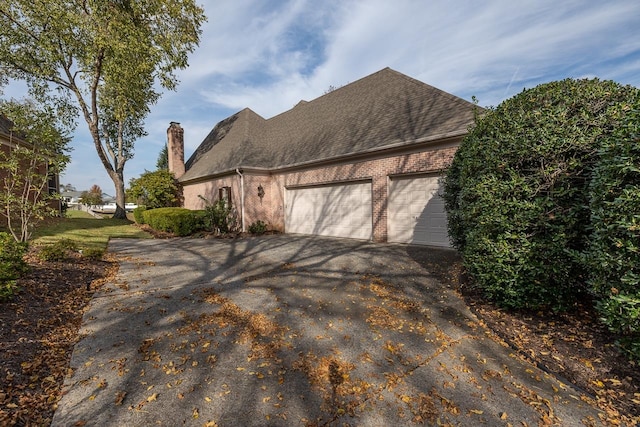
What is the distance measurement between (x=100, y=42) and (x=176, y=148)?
21.5 ft

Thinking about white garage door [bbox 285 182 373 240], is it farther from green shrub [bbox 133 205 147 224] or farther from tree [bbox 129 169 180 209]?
green shrub [bbox 133 205 147 224]

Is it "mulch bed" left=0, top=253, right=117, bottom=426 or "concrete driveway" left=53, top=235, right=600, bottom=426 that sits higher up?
"mulch bed" left=0, top=253, right=117, bottom=426

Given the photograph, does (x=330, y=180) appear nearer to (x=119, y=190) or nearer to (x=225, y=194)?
(x=225, y=194)

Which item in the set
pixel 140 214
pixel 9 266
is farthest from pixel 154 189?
pixel 9 266

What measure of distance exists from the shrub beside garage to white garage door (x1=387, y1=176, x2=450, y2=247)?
414 centimetres

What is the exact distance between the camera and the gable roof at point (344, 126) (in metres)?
8.54

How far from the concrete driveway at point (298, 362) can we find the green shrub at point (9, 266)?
102 cm

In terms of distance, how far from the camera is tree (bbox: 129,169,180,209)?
16.5 metres

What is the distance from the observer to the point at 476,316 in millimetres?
3975

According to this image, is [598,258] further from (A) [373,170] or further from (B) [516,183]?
(A) [373,170]

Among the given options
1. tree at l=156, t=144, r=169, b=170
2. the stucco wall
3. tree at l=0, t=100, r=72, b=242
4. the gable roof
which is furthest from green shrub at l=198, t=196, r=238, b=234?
tree at l=156, t=144, r=169, b=170

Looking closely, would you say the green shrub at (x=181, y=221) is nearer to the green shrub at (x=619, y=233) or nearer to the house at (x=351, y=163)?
the house at (x=351, y=163)

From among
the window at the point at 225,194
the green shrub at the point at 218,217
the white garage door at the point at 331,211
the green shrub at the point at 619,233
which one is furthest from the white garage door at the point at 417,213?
the window at the point at 225,194

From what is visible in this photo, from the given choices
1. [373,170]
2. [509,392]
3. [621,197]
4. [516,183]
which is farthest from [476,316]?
[373,170]
